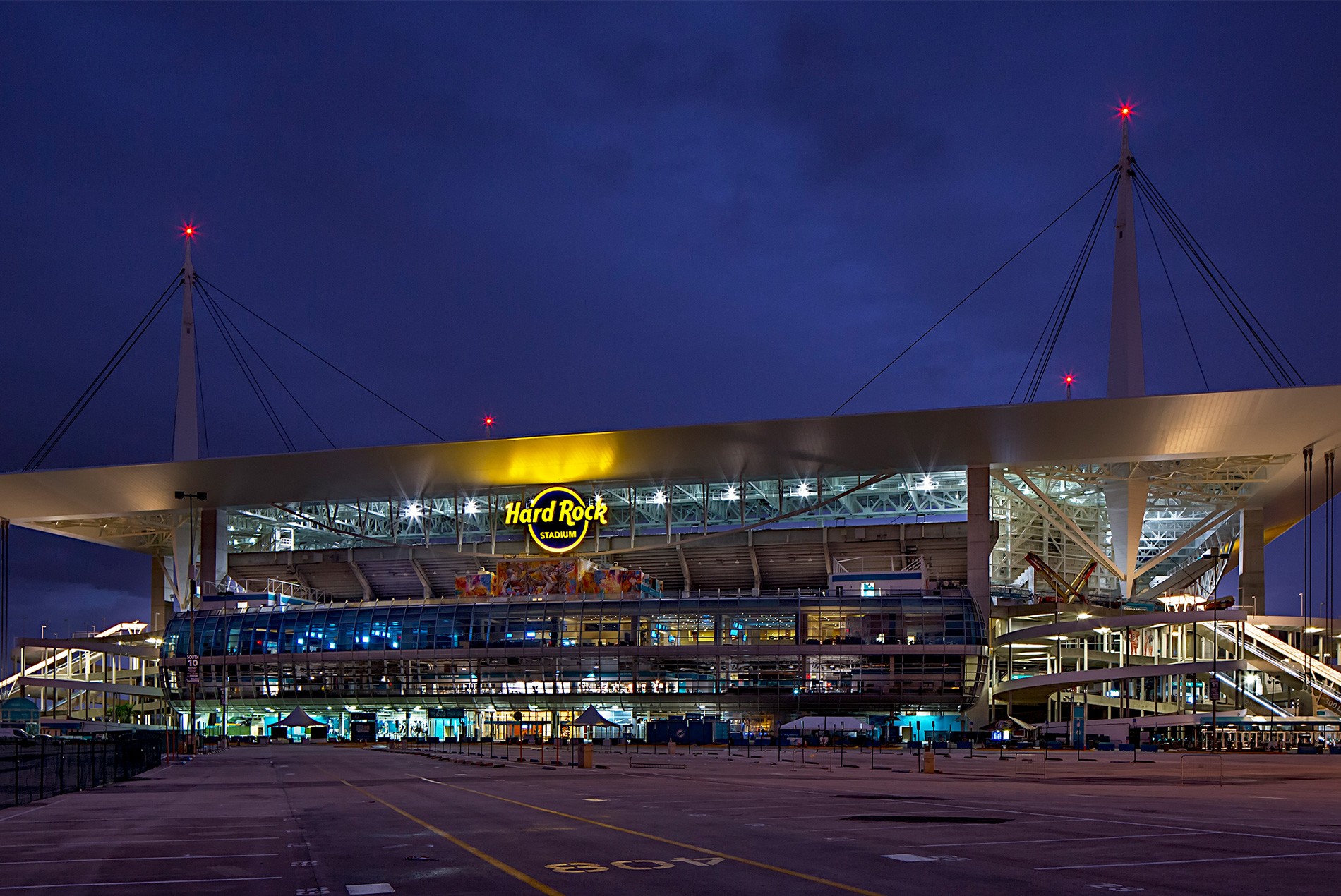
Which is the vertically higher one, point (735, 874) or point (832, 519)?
point (832, 519)

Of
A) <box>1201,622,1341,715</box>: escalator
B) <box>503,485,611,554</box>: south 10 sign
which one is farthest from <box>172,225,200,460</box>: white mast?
<box>1201,622,1341,715</box>: escalator

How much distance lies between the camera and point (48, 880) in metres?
14.3

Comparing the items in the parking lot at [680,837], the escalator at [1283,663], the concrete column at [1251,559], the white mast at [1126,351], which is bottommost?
the escalator at [1283,663]

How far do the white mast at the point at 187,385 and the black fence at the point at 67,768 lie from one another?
6010 cm

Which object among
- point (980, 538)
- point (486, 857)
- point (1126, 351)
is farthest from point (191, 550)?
point (486, 857)

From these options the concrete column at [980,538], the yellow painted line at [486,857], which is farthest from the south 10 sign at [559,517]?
the yellow painted line at [486,857]

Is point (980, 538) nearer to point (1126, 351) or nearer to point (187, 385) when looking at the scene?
point (1126, 351)

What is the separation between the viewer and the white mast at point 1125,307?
82.5m

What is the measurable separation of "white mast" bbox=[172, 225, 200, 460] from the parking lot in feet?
242

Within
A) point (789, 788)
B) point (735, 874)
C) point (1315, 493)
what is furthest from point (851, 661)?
point (735, 874)

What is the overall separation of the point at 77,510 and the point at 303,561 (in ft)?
73.9

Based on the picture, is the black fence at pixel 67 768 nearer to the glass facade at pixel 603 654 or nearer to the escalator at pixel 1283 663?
the glass facade at pixel 603 654

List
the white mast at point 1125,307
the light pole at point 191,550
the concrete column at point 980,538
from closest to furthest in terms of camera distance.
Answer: the white mast at point 1125,307 < the concrete column at point 980,538 < the light pole at point 191,550

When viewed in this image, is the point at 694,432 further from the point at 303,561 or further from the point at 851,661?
the point at 303,561
